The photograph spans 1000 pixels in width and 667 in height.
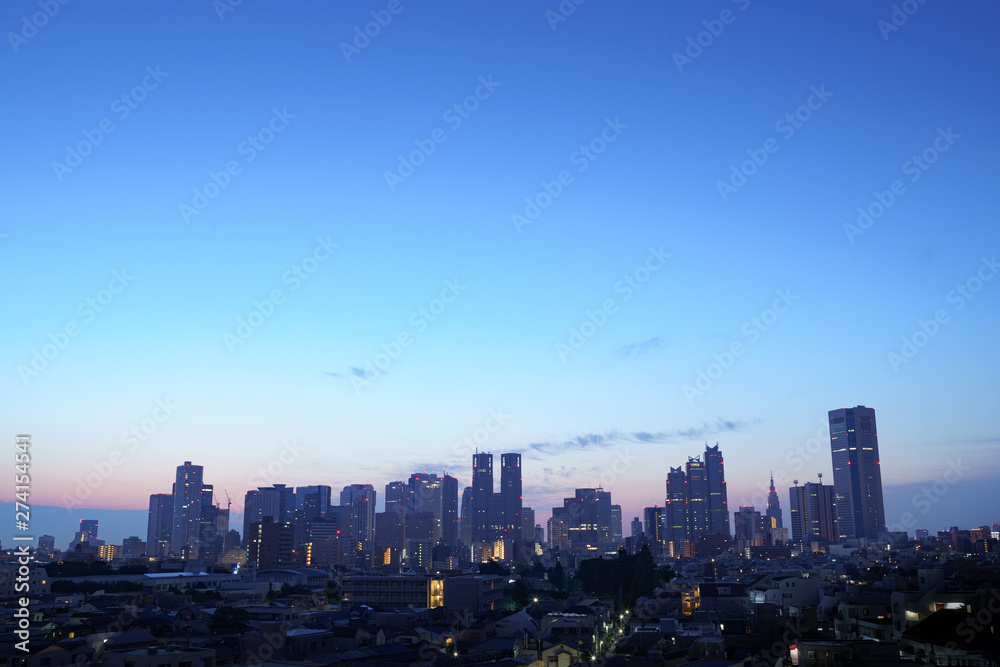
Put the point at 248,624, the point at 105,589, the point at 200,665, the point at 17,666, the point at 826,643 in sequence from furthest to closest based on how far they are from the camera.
→ the point at 105,589 → the point at 248,624 → the point at 17,666 → the point at 200,665 → the point at 826,643

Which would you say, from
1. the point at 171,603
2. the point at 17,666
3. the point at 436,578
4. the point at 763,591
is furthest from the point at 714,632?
the point at 171,603

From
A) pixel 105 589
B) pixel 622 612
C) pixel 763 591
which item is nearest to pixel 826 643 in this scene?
pixel 763 591

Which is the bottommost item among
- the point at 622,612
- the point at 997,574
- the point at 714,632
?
the point at 622,612

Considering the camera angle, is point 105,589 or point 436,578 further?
point 105,589

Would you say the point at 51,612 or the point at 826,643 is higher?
the point at 826,643

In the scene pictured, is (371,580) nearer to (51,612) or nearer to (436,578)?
(436,578)

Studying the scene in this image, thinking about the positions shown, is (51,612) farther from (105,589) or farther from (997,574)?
(997,574)

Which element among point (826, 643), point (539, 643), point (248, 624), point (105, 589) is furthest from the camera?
point (105, 589)
